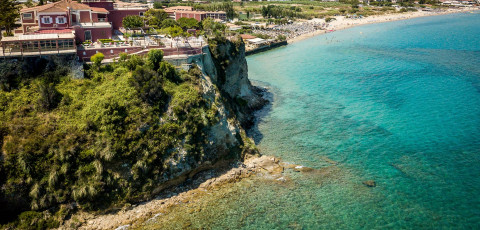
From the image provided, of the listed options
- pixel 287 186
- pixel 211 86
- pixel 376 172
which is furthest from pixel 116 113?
pixel 376 172

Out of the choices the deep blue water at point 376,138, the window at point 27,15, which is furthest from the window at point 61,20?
the deep blue water at point 376,138

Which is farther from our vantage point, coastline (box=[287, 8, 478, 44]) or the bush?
coastline (box=[287, 8, 478, 44])

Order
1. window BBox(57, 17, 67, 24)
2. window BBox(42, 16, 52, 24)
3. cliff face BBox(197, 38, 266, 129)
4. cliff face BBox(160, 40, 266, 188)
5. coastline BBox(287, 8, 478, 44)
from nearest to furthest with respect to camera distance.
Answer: cliff face BBox(160, 40, 266, 188) < window BBox(42, 16, 52, 24) < window BBox(57, 17, 67, 24) < cliff face BBox(197, 38, 266, 129) < coastline BBox(287, 8, 478, 44)

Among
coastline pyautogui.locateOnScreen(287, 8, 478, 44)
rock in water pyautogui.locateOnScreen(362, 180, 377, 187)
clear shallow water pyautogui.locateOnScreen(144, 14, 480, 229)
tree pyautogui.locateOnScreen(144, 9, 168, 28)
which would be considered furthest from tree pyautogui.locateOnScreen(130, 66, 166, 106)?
coastline pyautogui.locateOnScreen(287, 8, 478, 44)

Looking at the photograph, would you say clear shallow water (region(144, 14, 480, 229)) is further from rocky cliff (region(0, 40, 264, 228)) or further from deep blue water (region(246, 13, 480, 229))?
rocky cliff (region(0, 40, 264, 228))

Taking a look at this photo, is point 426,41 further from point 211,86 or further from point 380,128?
point 211,86

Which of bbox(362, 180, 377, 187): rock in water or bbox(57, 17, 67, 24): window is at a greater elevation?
bbox(57, 17, 67, 24): window
